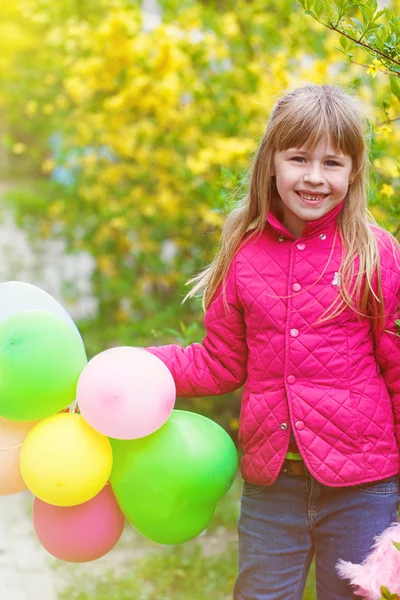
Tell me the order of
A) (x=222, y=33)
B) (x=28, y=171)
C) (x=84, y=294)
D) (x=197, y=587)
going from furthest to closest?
(x=28, y=171)
(x=84, y=294)
(x=222, y=33)
(x=197, y=587)

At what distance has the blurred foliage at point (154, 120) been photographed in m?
4.27

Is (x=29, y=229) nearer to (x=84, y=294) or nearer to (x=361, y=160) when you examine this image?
(x=84, y=294)

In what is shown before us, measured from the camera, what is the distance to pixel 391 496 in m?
2.00

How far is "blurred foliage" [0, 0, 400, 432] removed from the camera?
427cm

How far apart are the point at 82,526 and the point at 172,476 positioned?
0.93 ft

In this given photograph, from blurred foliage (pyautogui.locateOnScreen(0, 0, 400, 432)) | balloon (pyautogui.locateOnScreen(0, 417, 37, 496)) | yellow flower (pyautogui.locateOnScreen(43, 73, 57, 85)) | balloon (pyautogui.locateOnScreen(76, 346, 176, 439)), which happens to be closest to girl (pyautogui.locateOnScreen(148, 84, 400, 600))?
balloon (pyautogui.locateOnScreen(76, 346, 176, 439))

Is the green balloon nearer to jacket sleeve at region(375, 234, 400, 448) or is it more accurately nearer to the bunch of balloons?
the bunch of balloons

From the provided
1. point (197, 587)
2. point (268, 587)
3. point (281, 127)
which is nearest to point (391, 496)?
point (268, 587)

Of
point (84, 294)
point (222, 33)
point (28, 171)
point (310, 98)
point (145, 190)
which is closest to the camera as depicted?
point (310, 98)

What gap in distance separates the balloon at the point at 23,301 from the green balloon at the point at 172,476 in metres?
0.36

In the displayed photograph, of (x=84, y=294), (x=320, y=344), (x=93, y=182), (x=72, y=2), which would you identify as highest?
(x=320, y=344)

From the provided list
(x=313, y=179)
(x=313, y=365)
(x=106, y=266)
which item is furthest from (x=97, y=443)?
(x=106, y=266)

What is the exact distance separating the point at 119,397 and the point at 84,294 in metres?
3.94

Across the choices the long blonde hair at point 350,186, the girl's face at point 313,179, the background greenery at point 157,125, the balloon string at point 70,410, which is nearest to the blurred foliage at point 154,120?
the background greenery at point 157,125
